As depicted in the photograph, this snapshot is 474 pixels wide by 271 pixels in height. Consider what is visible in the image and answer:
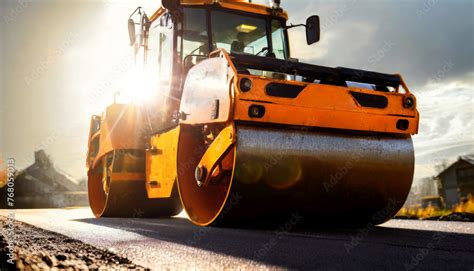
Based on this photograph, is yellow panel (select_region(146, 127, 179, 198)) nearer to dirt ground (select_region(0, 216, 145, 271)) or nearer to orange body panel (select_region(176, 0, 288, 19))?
orange body panel (select_region(176, 0, 288, 19))

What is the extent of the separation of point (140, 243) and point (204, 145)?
170cm

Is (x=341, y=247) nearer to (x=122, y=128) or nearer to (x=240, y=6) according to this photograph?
(x=240, y=6)

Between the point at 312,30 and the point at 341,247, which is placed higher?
the point at 312,30

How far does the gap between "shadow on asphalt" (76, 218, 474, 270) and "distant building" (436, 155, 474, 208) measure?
28.7m

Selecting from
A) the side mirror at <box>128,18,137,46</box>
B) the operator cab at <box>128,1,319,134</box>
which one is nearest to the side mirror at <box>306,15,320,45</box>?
the operator cab at <box>128,1,319,134</box>

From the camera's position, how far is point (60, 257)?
2.82 m

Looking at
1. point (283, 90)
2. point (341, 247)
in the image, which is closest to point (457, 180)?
point (283, 90)

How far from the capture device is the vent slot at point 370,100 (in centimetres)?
484

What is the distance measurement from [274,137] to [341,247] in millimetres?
1240

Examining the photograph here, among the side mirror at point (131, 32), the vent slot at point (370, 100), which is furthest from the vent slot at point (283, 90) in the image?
the side mirror at point (131, 32)

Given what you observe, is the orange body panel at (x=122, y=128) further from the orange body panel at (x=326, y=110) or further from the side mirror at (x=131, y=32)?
the orange body panel at (x=326, y=110)

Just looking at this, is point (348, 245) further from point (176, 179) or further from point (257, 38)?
point (257, 38)

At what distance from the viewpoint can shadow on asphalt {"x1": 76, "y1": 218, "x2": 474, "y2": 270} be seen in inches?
110

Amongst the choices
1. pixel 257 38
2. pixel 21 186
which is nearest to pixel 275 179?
pixel 257 38
